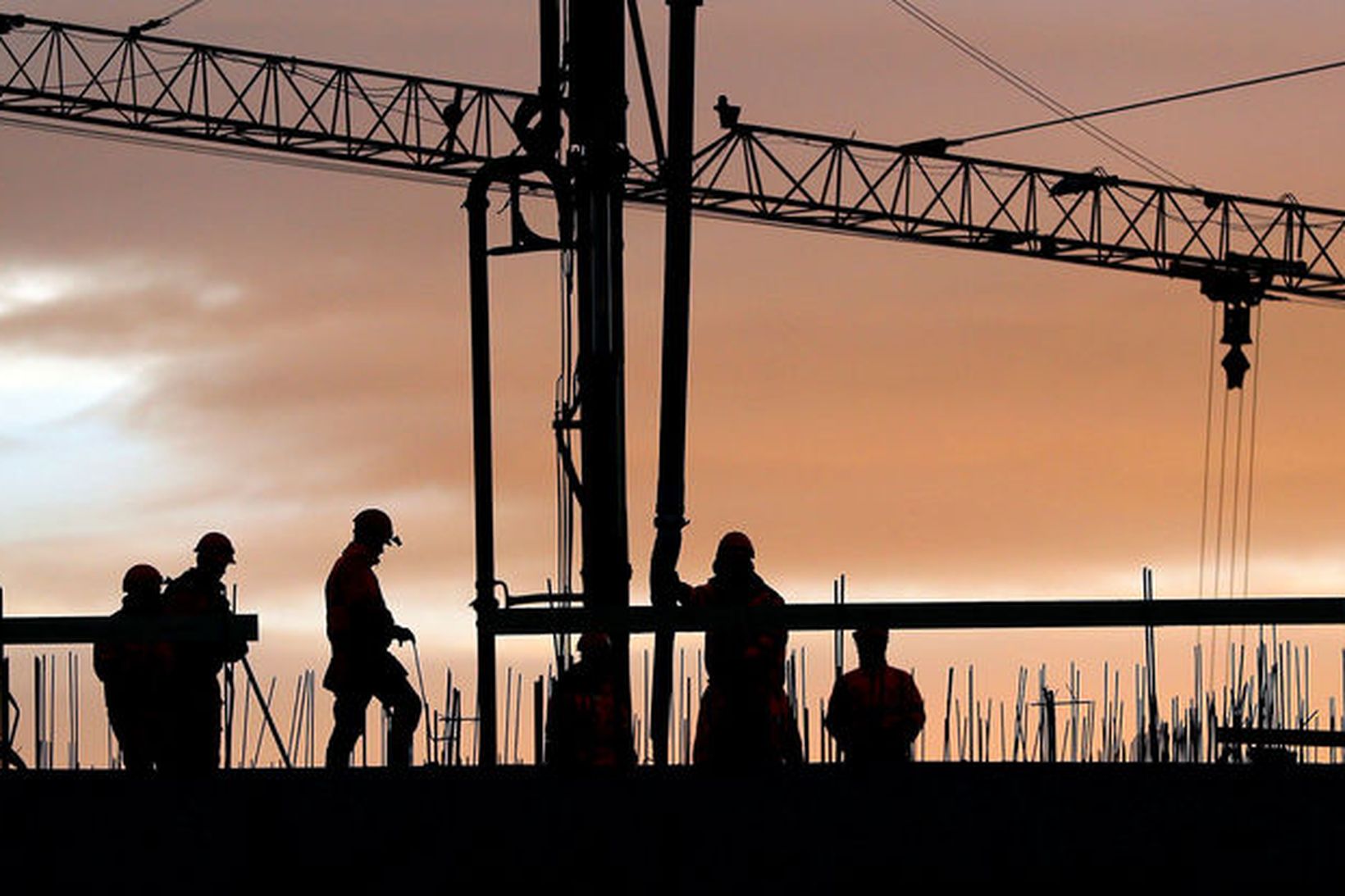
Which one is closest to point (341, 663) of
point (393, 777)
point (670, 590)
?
point (393, 777)

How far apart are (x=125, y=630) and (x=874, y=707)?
4.85 m

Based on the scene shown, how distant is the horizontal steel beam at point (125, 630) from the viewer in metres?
17.8

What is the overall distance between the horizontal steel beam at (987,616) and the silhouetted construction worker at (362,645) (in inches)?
148

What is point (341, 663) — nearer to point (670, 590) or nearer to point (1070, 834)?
point (670, 590)

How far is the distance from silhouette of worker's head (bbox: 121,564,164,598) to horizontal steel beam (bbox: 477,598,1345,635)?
4050 millimetres

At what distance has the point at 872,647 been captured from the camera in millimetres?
19531

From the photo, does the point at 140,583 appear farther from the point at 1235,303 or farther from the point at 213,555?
the point at 1235,303

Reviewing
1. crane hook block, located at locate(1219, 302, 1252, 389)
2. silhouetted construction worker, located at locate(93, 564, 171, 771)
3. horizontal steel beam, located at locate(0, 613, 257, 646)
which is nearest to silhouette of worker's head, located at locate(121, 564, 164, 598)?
silhouetted construction worker, located at locate(93, 564, 171, 771)

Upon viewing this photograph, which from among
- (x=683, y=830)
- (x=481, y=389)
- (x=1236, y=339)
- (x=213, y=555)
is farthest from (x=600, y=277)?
(x=1236, y=339)

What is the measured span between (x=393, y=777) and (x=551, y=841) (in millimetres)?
4380

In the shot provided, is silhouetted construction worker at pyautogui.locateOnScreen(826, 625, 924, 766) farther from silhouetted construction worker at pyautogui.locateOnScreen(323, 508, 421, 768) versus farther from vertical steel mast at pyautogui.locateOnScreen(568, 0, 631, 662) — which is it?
vertical steel mast at pyautogui.locateOnScreen(568, 0, 631, 662)

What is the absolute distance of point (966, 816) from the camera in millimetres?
15805

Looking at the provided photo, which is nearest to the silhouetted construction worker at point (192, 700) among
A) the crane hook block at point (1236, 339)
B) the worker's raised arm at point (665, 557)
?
the worker's raised arm at point (665, 557)

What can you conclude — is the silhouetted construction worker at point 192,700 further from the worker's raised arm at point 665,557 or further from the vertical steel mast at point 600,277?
the worker's raised arm at point 665,557
